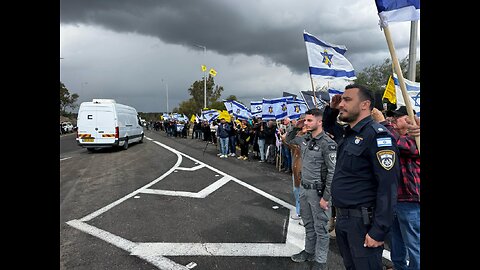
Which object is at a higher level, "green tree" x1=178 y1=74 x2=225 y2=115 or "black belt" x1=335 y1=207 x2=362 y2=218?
"green tree" x1=178 y1=74 x2=225 y2=115

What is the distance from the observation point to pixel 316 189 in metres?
3.42

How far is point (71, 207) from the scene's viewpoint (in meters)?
5.98

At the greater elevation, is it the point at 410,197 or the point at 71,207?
the point at 410,197

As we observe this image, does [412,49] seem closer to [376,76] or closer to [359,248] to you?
[359,248]

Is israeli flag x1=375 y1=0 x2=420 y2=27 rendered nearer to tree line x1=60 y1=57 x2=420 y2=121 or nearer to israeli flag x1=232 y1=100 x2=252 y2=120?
israeli flag x1=232 y1=100 x2=252 y2=120

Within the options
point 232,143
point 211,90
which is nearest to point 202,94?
point 211,90

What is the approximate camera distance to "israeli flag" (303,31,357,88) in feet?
18.0

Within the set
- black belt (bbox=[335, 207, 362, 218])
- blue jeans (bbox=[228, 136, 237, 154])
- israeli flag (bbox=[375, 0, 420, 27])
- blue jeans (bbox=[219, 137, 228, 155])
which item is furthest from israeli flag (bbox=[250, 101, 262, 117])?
black belt (bbox=[335, 207, 362, 218])
